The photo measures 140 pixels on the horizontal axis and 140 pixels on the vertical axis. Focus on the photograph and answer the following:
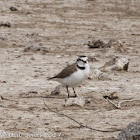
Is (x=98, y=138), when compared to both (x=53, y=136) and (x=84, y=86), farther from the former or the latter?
(x=84, y=86)

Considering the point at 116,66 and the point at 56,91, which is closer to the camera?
A: the point at 56,91

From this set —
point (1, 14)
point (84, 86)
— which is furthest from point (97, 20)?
point (84, 86)

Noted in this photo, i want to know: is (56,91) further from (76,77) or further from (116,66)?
(116,66)

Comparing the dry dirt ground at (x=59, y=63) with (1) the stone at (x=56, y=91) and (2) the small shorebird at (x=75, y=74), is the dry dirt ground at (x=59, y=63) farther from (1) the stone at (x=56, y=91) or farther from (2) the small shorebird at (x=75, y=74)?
(2) the small shorebird at (x=75, y=74)

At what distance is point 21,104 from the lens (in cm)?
1024

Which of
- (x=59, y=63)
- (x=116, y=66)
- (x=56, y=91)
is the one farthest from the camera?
(x=59, y=63)

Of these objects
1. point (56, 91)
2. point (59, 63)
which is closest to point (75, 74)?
point (56, 91)

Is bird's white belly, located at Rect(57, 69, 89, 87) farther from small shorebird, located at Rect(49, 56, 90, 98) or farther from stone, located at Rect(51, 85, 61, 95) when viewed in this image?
stone, located at Rect(51, 85, 61, 95)

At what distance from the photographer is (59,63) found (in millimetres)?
14055

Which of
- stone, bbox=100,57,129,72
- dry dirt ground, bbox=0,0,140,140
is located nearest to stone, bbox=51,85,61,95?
dry dirt ground, bbox=0,0,140,140

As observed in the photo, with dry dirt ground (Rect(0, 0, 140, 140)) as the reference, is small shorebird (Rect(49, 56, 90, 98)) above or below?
above

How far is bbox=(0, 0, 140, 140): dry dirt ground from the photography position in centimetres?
913

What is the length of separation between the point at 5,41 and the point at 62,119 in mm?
7443

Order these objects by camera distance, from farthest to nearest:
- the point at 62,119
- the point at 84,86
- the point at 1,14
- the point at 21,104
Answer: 1. the point at 1,14
2. the point at 84,86
3. the point at 21,104
4. the point at 62,119
